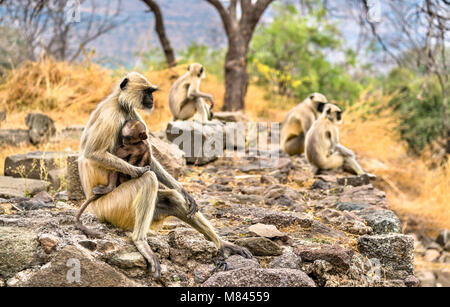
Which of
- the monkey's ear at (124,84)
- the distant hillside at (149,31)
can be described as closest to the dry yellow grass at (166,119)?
the distant hillside at (149,31)

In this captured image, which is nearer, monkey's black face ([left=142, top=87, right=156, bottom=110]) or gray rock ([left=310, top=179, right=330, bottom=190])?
monkey's black face ([left=142, top=87, right=156, bottom=110])

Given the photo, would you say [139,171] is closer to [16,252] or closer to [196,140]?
[16,252]

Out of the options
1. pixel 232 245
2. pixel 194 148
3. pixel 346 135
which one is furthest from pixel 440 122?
pixel 232 245

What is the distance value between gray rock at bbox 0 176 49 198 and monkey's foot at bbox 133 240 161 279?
2697mm

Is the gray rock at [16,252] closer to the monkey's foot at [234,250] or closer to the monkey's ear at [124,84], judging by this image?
the monkey's ear at [124,84]

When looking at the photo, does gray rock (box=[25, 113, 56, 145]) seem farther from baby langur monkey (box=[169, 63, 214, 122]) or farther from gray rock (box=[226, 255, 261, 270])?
gray rock (box=[226, 255, 261, 270])

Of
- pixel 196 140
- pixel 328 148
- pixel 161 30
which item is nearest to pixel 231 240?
pixel 196 140

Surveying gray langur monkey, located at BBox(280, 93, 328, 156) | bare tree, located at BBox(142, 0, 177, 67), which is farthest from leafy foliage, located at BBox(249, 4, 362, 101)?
gray langur monkey, located at BBox(280, 93, 328, 156)

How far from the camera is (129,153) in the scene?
12.4ft

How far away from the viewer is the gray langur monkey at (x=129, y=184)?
143 inches

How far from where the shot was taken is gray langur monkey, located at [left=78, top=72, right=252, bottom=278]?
3.64 metres

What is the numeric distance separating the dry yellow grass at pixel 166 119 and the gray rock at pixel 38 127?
0.82 metres

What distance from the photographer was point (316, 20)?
21.0 metres
